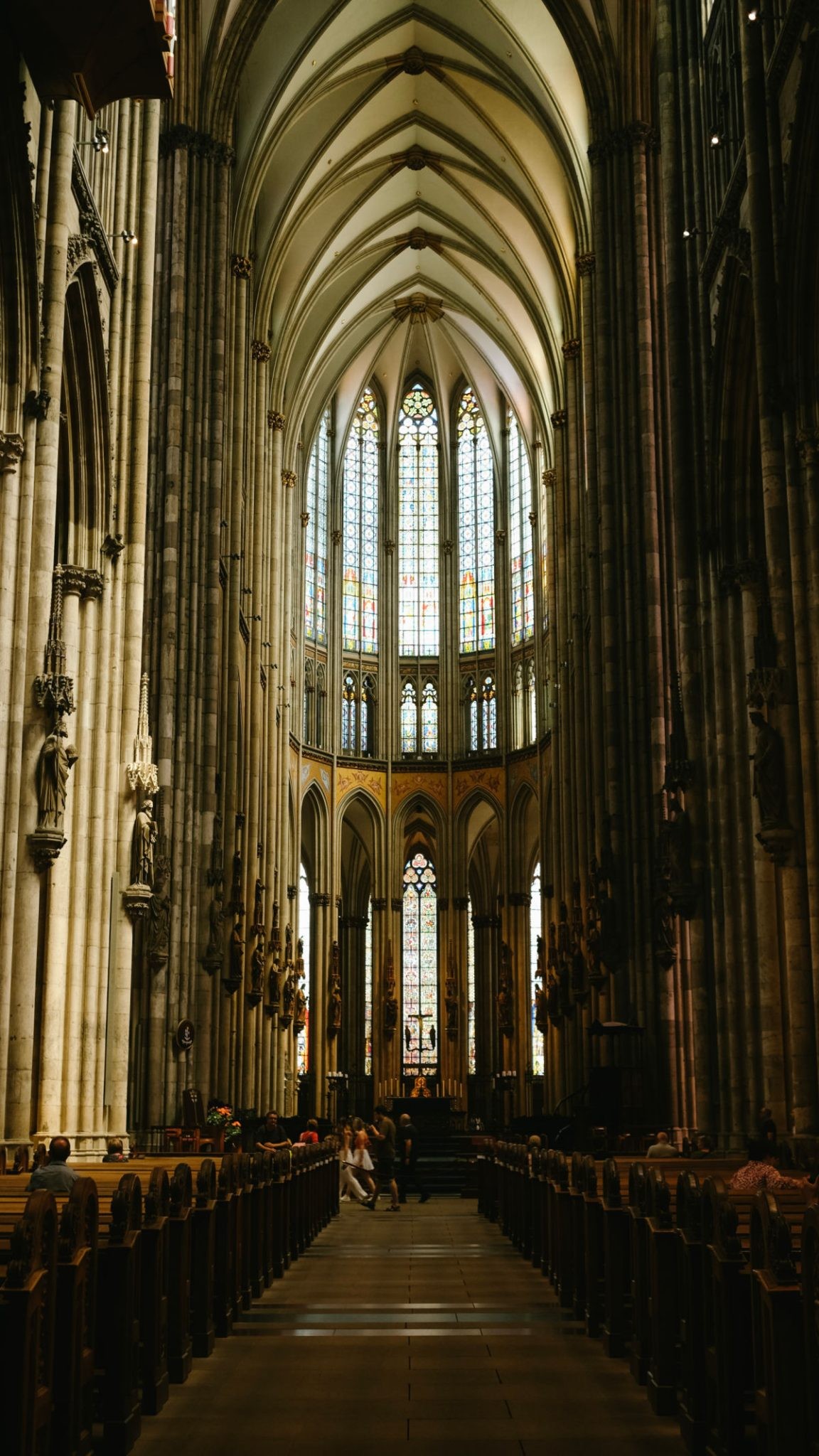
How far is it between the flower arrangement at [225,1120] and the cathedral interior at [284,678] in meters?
0.31

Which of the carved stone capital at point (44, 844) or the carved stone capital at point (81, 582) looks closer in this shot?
the carved stone capital at point (44, 844)

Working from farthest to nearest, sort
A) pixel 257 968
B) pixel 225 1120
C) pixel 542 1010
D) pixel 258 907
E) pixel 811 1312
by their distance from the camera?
1. pixel 542 1010
2. pixel 258 907
3. pixel 257 968
4. pixel 225 1120
5. pixel 811 1312

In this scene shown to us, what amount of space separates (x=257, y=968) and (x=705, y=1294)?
30.6 meters

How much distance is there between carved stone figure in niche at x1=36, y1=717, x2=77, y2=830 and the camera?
48.8ft

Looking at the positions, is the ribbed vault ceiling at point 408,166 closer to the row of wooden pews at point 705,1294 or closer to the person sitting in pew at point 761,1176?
the person sitting in pew at point 761,1176

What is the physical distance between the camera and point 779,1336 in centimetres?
582

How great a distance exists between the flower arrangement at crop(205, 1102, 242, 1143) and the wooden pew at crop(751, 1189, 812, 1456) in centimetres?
1910

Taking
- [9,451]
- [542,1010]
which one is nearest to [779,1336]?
[9,451]

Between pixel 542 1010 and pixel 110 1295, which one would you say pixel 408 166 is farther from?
pixel 110 1295

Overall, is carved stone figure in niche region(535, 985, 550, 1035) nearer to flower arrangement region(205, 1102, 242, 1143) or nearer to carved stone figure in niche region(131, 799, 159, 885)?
flower arrangement region(205, 1102, 242, 1143)

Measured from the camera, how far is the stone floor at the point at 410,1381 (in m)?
7.26

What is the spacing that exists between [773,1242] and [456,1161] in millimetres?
33008

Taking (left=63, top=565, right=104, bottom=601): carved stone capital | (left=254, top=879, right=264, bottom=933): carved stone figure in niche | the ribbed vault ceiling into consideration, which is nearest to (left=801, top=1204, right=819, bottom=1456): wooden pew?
(left=63, top=565, right=104, bottom=601): carved stone capital

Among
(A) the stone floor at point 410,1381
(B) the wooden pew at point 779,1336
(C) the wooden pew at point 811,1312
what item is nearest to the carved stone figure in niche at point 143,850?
(A) the stone floor at point 410,1381
